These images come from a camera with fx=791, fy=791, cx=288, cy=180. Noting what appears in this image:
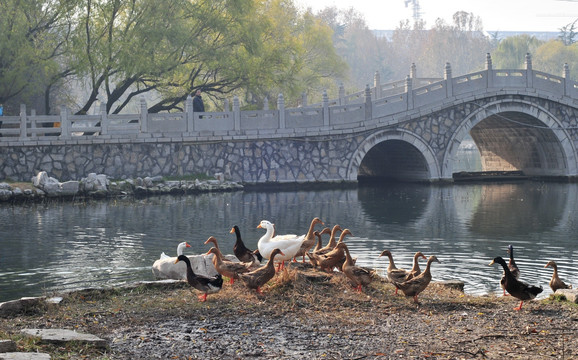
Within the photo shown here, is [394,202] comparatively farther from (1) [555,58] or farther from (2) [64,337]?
(1) [555,58]

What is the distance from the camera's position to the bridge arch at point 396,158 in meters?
30.2

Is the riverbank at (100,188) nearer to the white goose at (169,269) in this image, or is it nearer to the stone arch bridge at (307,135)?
the stone arch bridge at (307,135)

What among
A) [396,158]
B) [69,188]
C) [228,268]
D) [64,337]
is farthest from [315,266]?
[396,158]

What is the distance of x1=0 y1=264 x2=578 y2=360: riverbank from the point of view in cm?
724

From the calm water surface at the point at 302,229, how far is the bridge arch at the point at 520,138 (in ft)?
11.2

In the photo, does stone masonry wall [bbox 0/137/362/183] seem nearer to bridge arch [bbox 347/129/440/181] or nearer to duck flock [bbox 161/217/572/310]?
bridge arch [bbox 347/129/440/181]

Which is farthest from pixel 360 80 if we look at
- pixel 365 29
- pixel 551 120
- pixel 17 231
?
pixel 17 231

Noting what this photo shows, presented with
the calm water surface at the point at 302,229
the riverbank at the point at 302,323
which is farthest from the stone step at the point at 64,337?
the calm water surface at the point at 302,229

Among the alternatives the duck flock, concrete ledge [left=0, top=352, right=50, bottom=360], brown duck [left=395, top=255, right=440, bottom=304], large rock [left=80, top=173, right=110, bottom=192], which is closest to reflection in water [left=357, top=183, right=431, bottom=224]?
large rock [left=80, top=173, right=110, bottom=192]

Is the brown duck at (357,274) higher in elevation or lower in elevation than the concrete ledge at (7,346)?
higher

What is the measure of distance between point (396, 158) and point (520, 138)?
568 centimetres

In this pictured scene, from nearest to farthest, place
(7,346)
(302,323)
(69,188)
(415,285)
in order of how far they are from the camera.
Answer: (7,346) < (302,323) < (415,285) < (69,188)

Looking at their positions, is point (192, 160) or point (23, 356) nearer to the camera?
point (23, 356)

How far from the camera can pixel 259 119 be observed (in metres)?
29.3
